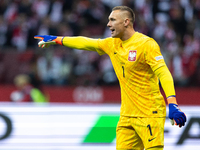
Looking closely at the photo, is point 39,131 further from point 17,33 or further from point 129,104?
point 17,33

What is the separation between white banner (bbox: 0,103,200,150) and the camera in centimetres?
764

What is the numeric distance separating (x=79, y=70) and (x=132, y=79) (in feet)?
24.5

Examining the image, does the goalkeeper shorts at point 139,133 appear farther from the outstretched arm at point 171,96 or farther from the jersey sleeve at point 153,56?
the jersey sleeve at point 153,56

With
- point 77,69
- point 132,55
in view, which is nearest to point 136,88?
point 132,55

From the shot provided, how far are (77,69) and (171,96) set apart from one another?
7.98 m

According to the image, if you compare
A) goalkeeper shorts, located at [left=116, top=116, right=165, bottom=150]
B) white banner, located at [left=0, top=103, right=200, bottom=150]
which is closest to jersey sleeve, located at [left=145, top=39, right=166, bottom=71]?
goalkeeper shorts, located at [left=116, top=116, right=165, bottom=150]

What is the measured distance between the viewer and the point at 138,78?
4504 mm

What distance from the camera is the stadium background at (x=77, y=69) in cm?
775

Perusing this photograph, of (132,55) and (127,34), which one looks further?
(127,34)

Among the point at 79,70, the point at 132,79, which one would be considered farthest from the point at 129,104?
the point at 79,70

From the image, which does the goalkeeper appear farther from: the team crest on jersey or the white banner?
the white banner

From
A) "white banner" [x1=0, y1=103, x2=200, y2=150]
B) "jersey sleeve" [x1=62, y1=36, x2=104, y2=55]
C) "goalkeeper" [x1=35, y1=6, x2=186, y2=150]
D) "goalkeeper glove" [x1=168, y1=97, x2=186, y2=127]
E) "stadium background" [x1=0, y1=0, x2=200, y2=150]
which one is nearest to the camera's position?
"goalkeeper glove" [x1=168, y1=97, x2=186, y2=127]

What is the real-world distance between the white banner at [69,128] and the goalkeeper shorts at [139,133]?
304 cm

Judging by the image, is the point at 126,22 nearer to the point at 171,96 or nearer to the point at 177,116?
the point at 171,96
